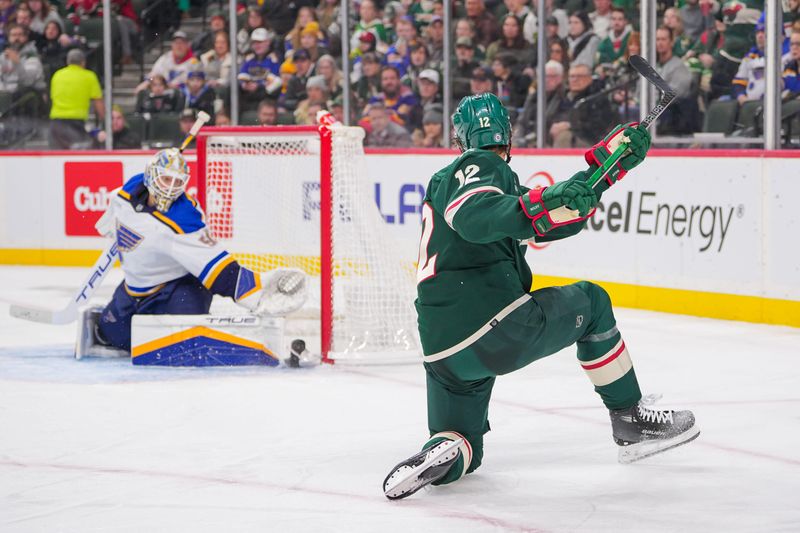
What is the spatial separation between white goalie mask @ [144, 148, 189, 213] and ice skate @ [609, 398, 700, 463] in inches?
101

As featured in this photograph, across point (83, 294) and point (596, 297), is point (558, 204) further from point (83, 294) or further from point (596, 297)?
point (83, 294)

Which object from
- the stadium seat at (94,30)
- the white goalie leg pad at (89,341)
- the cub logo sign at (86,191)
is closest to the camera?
the white goalie leg pad at (89,341)

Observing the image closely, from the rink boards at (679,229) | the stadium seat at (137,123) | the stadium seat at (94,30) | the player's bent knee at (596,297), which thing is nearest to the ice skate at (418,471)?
the player's bent knee at (596,297)

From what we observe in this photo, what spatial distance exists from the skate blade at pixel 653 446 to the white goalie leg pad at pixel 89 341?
2759mm

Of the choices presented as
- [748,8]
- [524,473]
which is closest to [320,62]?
[748,8]

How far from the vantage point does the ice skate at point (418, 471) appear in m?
3.22

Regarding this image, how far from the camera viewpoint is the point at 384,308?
5652 millimetres

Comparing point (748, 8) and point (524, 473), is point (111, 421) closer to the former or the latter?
point (524, 473)

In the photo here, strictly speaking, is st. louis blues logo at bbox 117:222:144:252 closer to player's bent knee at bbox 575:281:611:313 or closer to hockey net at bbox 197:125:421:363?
hockey net at bbox 197:125:421:363

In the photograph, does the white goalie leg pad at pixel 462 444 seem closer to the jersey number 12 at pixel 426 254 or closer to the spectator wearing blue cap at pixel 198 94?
the jersey number 12 at pixel 426 254

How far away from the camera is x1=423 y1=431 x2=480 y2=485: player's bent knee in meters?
3.35

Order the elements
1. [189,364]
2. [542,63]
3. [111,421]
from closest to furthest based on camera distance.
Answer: [111,421], [189,364], [542,63]

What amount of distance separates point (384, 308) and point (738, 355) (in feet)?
5.07

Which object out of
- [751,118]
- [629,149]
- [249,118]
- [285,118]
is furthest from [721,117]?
[629,149]
